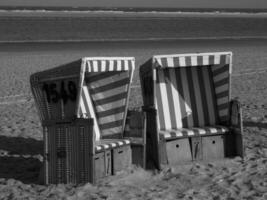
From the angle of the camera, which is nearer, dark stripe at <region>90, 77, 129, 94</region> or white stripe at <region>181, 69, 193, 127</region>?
dark stripe at <region>90, 77, 129, 94</region>

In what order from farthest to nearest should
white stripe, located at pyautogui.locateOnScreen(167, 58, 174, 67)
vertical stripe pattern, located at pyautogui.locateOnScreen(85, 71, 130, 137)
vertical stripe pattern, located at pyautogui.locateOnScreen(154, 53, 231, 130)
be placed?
1. vertical stripe pattern, located at pyautogui.locateOnScreen(154, 53, 231, 130)
2. vertical stripe pattern, located at pyautogui.locateOnScreen(85, 71, 130, 137)
3. white stripe, located at pyautogui.locateOnScreen(167, 58, 174, 67)

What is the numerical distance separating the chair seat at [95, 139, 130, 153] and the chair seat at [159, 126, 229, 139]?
18.3 inches

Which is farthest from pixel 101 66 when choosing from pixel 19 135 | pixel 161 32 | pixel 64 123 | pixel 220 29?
pixel 220 29

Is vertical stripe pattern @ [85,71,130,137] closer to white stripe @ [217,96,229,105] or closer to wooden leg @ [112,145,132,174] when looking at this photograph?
wooden leg @ [112,145,132,174]

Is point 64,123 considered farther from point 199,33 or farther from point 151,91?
point 199,33

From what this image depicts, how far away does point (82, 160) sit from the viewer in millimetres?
6887

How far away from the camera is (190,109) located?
26.6ft

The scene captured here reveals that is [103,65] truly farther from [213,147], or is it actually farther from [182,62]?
[213,147]

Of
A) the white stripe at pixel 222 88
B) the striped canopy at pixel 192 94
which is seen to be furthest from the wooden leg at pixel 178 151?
the white stripe at pixel 222 88

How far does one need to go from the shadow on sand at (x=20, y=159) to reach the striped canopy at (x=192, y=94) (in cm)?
164

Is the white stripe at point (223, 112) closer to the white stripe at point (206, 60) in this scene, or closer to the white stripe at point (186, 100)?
the white stripe at point (186, 100)

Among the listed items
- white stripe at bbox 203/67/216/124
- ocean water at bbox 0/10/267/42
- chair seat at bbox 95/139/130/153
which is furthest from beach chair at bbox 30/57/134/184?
ocean water at bbox 0/10/267/42

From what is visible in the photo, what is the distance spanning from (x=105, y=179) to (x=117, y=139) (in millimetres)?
754

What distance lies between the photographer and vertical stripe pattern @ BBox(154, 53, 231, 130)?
791 cm
